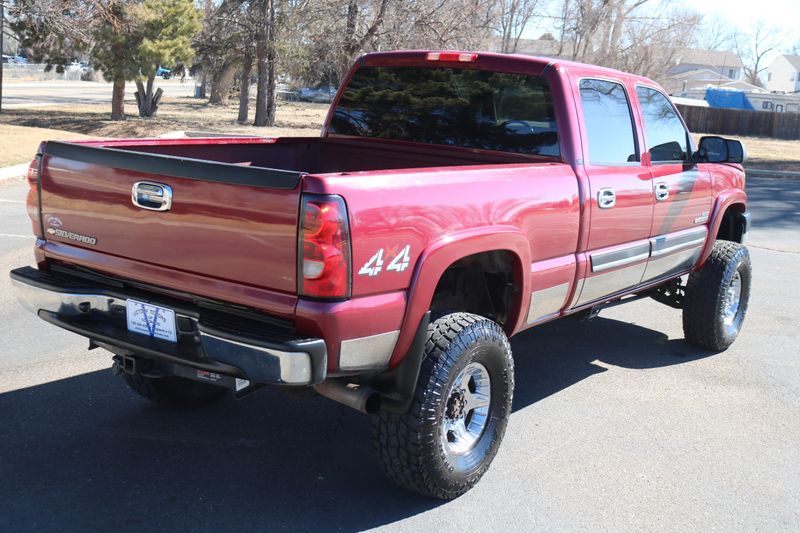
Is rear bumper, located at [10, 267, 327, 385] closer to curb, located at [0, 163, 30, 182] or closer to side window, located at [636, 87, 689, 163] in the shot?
side window, located at [636, 87, 689, 163]

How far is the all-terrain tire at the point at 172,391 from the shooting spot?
4.68m

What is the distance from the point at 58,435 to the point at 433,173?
7.81ft

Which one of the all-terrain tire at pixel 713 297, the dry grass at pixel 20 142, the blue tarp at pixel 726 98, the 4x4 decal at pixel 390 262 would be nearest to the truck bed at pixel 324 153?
the 4x4 decal at pixel 390 262

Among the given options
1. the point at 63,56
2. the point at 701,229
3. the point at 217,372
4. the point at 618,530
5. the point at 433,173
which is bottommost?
the point at 618,530

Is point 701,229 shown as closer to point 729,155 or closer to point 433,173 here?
point 729,155

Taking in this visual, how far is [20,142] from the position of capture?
18547 mm

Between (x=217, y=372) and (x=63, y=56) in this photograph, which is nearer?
(x=217, y=372)

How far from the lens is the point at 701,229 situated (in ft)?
20.0

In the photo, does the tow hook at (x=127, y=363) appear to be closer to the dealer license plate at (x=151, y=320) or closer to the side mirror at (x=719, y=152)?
the dealer license plate at (x=151, y=320)

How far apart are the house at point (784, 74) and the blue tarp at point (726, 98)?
56293 millimetres

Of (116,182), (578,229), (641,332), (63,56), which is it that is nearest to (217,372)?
(116,182)

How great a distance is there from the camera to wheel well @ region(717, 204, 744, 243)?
270 inches

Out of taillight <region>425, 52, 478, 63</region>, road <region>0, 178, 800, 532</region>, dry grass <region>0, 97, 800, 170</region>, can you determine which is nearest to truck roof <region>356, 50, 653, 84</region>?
taillight <region>425, 52, 478, 63</region>

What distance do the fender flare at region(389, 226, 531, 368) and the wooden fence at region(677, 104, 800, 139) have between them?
41.9m
